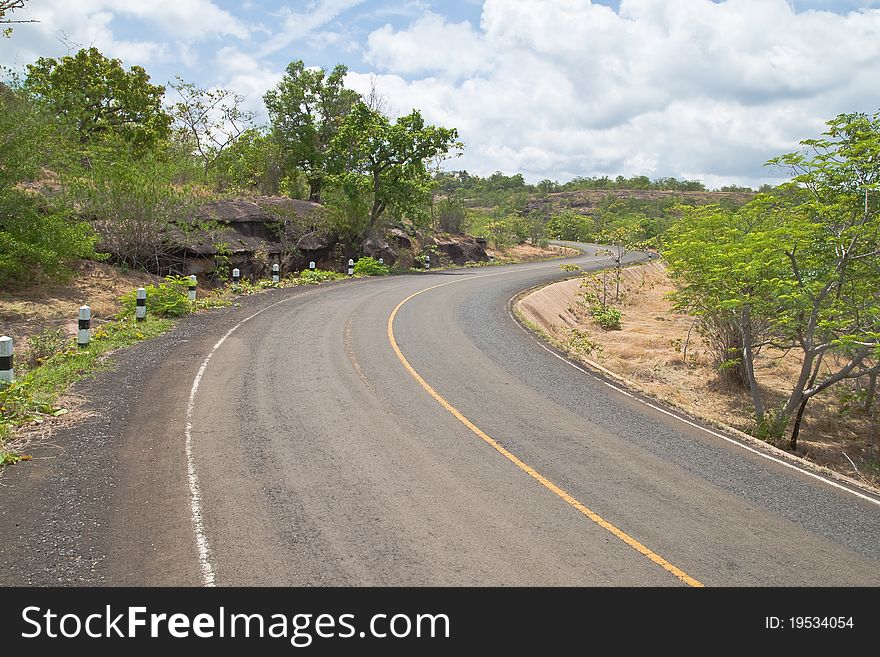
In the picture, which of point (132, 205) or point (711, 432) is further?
point (132, 205)

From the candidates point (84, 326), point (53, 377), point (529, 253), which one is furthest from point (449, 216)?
point (53, 377)

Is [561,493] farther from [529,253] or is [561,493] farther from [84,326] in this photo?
[529,253]

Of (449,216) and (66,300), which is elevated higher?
(449,216)

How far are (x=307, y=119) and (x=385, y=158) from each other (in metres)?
6.09

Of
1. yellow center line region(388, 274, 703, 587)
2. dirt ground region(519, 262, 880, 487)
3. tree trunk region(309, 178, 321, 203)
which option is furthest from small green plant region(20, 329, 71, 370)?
tree trunk region(309, 178, 321, 203)

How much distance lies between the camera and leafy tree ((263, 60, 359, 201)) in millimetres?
35250

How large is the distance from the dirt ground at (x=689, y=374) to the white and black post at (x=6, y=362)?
36.5ft

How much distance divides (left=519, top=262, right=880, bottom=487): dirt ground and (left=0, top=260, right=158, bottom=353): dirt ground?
12.5 meters

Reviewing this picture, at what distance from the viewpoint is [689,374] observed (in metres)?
17.1

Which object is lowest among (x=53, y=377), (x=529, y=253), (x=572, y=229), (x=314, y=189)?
(x=53, y=377)

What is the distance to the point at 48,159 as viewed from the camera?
16547 mm

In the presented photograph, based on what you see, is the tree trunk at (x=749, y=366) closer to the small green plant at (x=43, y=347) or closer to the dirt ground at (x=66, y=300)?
the small green plant at (x=43, y=347)

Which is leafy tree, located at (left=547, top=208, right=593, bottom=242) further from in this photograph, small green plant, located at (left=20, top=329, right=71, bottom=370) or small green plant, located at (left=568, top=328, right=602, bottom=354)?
small green plant, located at (left=20, top=329, right=71, bottom=370)
